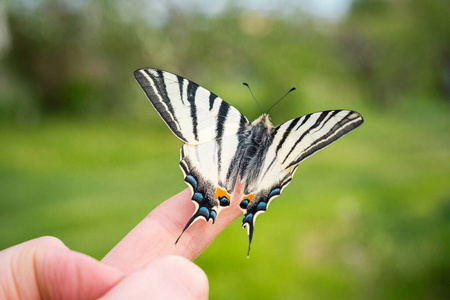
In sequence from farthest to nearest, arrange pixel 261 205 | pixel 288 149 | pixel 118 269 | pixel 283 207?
pixel 283 207 < pixel 288 149 < pixel 261 205 < pixel 118 269

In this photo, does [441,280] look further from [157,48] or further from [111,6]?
[111,6]

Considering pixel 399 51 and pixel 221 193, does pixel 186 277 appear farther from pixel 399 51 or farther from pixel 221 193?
pixel 399 51

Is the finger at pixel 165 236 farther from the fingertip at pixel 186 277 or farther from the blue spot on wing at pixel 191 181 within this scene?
the fingertip at pixel 186 277

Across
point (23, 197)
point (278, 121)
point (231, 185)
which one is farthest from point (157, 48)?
point (231, 185)

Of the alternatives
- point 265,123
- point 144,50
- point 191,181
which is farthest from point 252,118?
point 191,181

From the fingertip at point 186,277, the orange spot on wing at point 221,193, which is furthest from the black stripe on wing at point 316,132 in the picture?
the fingertip at point 186,277
